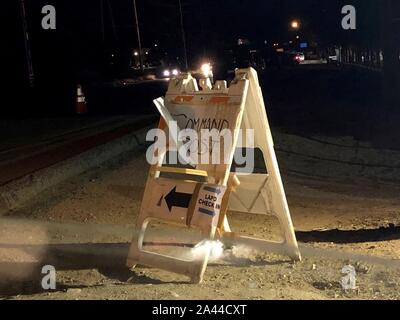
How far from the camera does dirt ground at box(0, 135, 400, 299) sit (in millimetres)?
4781

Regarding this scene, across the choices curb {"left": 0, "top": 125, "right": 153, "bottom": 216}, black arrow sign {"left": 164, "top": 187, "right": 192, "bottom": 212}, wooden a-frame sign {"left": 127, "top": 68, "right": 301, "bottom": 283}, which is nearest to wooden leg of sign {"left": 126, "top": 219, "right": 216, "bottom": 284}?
wooden a-frame sign {"left": 127, "top": 68, "right": 301, "bottom": 283}

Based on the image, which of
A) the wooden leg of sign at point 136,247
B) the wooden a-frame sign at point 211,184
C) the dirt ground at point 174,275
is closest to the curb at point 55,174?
the dirt ground at point 174,275

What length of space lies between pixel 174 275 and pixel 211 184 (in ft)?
2.83

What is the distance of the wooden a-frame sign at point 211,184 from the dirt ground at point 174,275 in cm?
17

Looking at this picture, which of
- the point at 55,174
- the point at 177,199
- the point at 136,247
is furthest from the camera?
the point at 55,174

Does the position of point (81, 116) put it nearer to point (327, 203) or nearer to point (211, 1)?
point (327, 203)

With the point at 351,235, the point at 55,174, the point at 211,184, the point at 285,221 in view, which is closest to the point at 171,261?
the point at 211,184

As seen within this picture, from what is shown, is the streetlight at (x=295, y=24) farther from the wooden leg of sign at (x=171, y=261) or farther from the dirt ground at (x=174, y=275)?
the wooden leg of sign at (x=171, y=261)

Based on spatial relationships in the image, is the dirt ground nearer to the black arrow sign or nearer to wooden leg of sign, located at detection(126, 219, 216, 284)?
wooden leg of sign, located at detection(126, 219, 216, 284)

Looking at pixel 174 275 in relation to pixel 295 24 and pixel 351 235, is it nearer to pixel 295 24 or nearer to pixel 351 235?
pixel 351 235

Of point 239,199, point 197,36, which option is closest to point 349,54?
point 197,36

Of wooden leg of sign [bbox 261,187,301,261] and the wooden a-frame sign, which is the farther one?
wooden leg of sign [bbox 261,187,301,261]

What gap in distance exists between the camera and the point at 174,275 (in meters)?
5.25

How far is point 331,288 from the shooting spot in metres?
4.86
